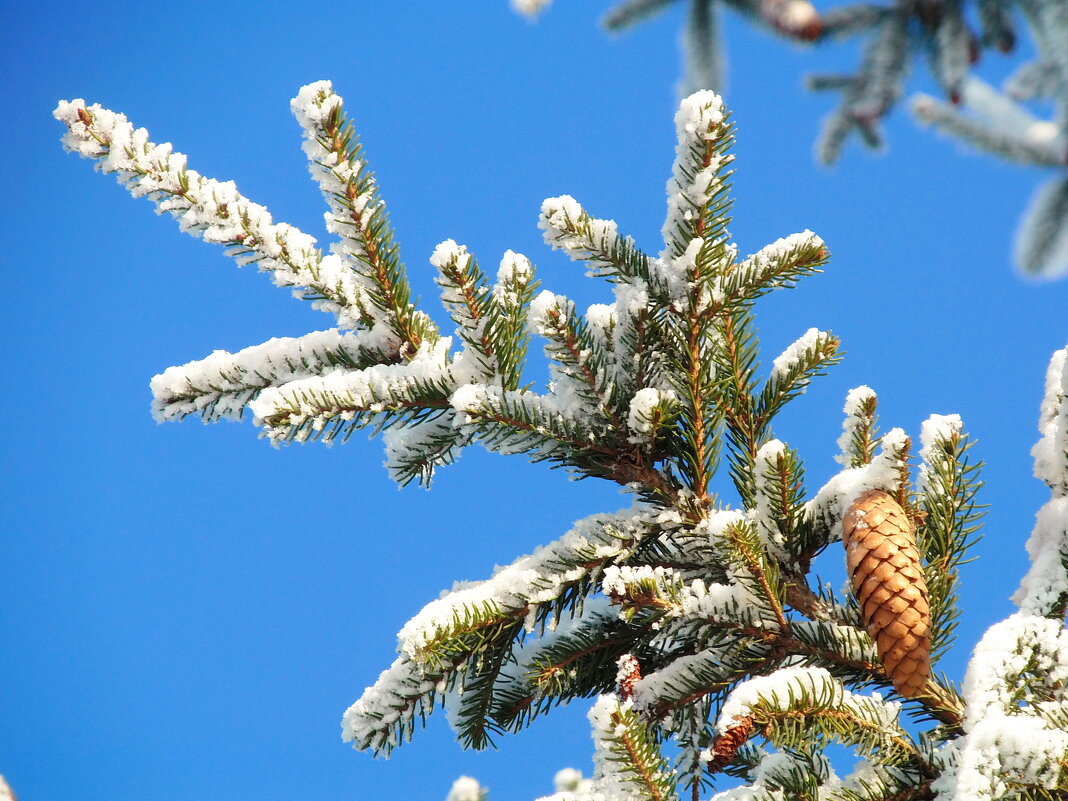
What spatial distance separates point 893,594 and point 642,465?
1.83 feet

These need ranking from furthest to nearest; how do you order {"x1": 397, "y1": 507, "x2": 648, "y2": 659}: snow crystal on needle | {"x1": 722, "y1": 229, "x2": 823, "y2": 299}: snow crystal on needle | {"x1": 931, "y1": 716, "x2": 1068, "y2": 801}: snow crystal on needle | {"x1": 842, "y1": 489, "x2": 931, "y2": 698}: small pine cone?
{"x1": 722, "y1": 229, "x2": 823, "y2": 299}: snow crystal on needle → {"x1": 397, "y1": 507, "x2": 648, "y2": 659}: snow crystal on needle → {"x1": 842, "y1": 489, "x2": 931, "y2": 698}: small pine cone → {"x1": 931, "y1": 716, "x2": 1068, "y2": 801}: snow crystal on needle

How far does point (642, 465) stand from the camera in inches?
74.5

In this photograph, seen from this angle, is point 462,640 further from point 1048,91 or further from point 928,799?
point 1048,91

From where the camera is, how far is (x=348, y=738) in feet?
5.69

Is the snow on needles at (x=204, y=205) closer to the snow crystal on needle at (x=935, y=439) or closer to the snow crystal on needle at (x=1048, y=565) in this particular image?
the snow crystal on needle at (x=935, y=439)

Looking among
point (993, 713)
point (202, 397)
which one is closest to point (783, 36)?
point (993, 713)

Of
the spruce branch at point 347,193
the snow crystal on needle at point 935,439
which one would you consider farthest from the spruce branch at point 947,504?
the spruce branch at point 347,193

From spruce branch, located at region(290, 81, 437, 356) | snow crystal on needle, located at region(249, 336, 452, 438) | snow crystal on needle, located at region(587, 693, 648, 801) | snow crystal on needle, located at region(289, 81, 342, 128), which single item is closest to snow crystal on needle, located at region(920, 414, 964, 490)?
snow crystal on needle, located at region(587, 693, 648, 801)

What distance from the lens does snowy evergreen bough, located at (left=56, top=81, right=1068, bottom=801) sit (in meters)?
1.53

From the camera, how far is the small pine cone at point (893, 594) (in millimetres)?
1517

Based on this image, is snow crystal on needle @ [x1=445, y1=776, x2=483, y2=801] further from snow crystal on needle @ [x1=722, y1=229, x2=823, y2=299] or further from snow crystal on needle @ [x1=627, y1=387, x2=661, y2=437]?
snow crystal on needle @ [x1=722, y1=229, x2=823, y2=299]

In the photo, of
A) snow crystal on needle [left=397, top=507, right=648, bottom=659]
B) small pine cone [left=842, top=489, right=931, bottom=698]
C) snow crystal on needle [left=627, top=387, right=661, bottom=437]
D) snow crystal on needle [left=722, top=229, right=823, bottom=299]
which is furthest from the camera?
snow crystal on needle [left=722, top=229, right=823, bottom=299]

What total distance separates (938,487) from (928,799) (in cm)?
57

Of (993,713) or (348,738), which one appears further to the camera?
(348,738)
